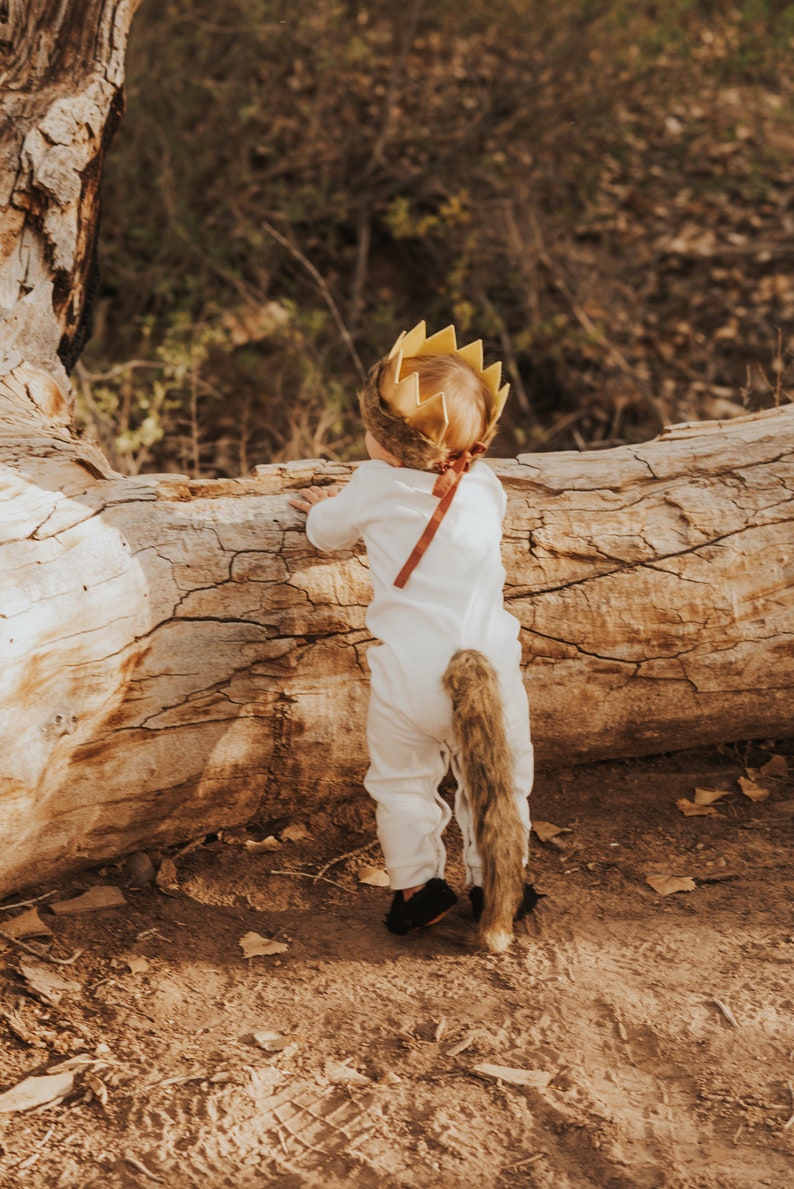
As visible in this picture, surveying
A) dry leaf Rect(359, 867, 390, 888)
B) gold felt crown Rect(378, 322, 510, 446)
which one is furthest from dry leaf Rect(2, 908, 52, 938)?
gold felt crown Rect(378, 322, 510, 446)

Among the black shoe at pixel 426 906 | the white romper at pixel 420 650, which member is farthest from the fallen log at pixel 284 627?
Answer: the black shoe at pixel 426 906

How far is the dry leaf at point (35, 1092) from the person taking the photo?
2.37 m

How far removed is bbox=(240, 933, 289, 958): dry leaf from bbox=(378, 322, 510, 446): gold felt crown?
1.39m

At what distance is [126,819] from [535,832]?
4.13 feet

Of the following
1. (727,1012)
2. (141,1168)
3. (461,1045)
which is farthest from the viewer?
(727,1012)

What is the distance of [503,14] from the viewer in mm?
7883

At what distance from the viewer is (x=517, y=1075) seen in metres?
2.47

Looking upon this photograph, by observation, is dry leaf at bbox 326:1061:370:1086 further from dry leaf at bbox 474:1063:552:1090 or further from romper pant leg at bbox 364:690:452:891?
romper pant leg at bbox 364:690:452:891

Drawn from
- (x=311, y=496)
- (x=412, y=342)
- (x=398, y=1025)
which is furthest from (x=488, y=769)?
(x=412, y=342)

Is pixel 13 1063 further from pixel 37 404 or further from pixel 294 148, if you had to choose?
pixel 294 148

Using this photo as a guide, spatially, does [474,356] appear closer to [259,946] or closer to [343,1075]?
[259,946]

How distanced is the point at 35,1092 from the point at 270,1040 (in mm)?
524

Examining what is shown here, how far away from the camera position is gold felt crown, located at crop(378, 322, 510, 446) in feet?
9.23

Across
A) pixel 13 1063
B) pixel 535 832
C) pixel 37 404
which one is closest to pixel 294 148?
pixel 37 404
